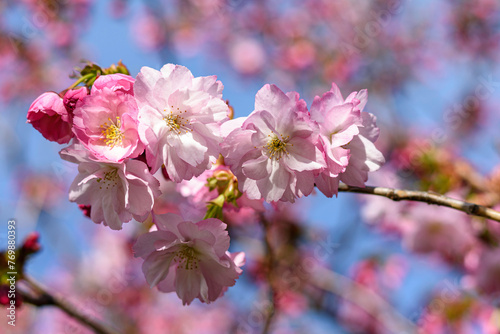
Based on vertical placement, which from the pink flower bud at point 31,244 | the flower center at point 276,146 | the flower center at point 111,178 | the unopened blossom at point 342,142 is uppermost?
the unopened blossom at point 342,142

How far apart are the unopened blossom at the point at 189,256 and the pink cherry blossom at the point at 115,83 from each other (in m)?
0.36

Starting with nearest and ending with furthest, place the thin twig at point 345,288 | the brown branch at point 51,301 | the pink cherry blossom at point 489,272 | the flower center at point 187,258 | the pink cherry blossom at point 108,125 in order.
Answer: the pink cherry blossom at point 108,125 → the flower center at point 187,258 → the brown branch at point 51,301 → the pink cherry blossom at point 489,272 → the thin twig at point 345,288

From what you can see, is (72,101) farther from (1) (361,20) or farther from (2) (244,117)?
(1) (361,20)

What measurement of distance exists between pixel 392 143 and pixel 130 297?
4.23m

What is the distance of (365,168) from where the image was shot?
1068mm

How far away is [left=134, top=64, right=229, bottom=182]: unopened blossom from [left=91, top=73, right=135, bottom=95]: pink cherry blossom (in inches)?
2.2

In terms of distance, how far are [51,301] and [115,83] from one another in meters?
1.05

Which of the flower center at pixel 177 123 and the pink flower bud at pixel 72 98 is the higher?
the flower center at pixel 177 123

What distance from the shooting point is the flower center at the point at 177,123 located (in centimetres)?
102

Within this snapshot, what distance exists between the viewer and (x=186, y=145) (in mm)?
1005

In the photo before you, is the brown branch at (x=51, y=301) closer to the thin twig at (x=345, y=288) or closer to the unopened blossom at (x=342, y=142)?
the unopened blossom at (x=342, y=142)

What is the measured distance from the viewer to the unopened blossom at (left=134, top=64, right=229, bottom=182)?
98 cm

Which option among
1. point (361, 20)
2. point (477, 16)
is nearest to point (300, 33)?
point (361, 20)

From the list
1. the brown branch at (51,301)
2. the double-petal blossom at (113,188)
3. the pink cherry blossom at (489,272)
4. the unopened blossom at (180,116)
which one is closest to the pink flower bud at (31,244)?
the brown branch at (51,301)
